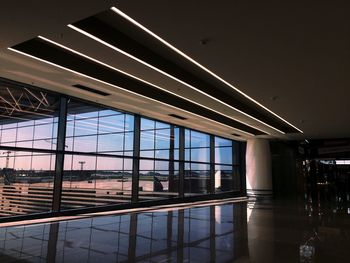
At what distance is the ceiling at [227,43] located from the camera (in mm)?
4816

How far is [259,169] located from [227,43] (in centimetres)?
1515

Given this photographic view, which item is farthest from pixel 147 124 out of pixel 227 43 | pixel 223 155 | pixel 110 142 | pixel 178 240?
pixel 227 43

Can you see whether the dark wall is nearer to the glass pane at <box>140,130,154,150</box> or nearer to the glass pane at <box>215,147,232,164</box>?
the glass pane at <box>215,147,232,164</box>

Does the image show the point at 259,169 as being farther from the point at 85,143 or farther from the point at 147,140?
the point at 85,143

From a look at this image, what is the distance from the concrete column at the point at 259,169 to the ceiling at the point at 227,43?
9.42 meters

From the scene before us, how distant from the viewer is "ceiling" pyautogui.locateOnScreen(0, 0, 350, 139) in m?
4.82

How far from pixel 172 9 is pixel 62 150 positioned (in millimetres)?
7173

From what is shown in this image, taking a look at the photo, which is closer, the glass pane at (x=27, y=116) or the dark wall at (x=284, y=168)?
the glass pane at (x=27, y=116)

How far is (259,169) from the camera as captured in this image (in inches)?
787

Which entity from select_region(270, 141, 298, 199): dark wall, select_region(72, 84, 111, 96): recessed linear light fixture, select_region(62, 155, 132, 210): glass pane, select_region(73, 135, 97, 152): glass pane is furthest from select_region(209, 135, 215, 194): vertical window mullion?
select_region(72, 84, 111, 96): recessed linear light fixture

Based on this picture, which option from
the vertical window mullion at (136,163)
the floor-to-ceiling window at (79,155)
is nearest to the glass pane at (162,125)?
the floor-to-ceiling window at (79,155)

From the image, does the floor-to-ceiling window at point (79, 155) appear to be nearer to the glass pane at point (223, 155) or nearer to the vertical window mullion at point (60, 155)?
the vertical window mullion at point (60, 155)

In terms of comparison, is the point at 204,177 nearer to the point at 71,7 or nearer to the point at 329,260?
the point at 329,260

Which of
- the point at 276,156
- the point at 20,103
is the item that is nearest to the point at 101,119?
the point at 20,103
